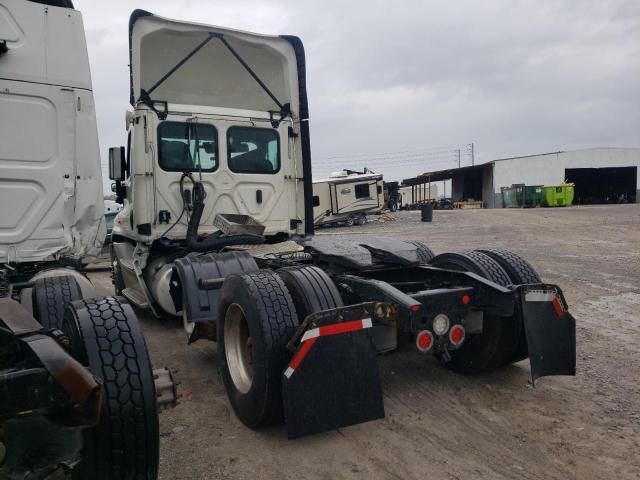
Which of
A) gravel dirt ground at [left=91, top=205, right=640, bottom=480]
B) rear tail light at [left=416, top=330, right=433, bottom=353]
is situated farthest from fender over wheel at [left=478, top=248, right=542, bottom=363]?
rear tail light at [left=416, top=330, right=433, bottom=353]

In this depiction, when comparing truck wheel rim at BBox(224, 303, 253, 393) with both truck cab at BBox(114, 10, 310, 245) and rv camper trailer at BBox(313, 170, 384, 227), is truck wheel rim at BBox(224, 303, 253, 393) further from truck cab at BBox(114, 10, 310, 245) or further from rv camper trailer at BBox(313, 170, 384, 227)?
rv camper trailer at BBox(313, 170, 384, 227)

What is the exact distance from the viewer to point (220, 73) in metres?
7.04

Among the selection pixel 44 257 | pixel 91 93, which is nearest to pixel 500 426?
pixel 44 257

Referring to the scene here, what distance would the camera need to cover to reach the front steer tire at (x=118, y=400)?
2326mm

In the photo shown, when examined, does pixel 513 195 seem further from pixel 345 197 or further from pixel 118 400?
pixel 118 400

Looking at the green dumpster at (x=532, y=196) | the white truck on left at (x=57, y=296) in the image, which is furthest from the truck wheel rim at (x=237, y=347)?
the green dumpster at (x=532, y=196)

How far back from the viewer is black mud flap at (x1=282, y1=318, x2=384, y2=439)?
3.20m

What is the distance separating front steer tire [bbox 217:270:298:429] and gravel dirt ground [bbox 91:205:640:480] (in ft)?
0.67

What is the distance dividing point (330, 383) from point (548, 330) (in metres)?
1.72

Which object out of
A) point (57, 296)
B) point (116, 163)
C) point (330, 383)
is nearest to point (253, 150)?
point (116, 163)

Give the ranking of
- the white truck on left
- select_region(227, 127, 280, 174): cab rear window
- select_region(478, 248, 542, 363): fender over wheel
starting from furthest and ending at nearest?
1. select_region(227, 127, 280, 174): cab rear window
2. select_region(478, 248, 542, 363): fender over wheel
3. the white truck on left

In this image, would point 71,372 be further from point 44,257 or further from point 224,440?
point 44,257

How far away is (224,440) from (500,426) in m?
1.92

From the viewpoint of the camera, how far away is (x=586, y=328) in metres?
6.15
